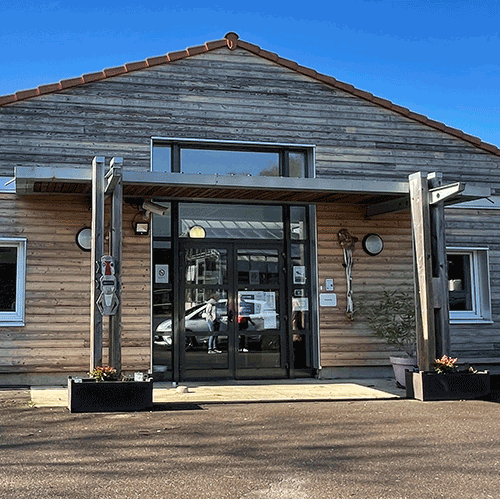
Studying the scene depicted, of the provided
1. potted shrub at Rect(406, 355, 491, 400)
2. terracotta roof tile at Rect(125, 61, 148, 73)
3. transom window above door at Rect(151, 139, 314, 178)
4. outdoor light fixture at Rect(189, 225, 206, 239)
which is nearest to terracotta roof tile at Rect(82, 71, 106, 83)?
terracotta roof tile at Rect(125, 61, 148, 73)

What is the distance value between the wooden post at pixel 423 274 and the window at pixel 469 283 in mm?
2661

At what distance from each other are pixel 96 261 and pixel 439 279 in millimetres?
4267

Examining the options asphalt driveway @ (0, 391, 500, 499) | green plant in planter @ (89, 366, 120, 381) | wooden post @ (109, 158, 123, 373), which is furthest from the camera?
wooden post @ (109, 158, 123, 373)

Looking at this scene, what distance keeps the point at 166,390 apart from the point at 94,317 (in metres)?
1.85

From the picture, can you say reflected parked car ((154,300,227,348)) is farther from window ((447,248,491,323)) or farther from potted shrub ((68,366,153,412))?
window ((447,248,491,323))

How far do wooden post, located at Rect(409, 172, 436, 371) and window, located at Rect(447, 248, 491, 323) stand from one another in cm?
266

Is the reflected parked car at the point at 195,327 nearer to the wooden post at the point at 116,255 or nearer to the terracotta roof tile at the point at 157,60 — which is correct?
the wooden post at the point at 116,255

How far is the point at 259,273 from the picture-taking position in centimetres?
1076

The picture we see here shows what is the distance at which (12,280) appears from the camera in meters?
9.96

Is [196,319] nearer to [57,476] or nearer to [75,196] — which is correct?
[75,196]

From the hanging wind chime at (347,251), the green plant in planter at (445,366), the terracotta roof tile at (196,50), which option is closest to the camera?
the green plant in planter at (445,366)

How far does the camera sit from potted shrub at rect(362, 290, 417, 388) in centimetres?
1034

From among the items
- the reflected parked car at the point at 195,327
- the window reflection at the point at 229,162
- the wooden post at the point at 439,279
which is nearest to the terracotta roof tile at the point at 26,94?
the window reflection at the point at 229,162

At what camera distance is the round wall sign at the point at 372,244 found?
11.0 metres
